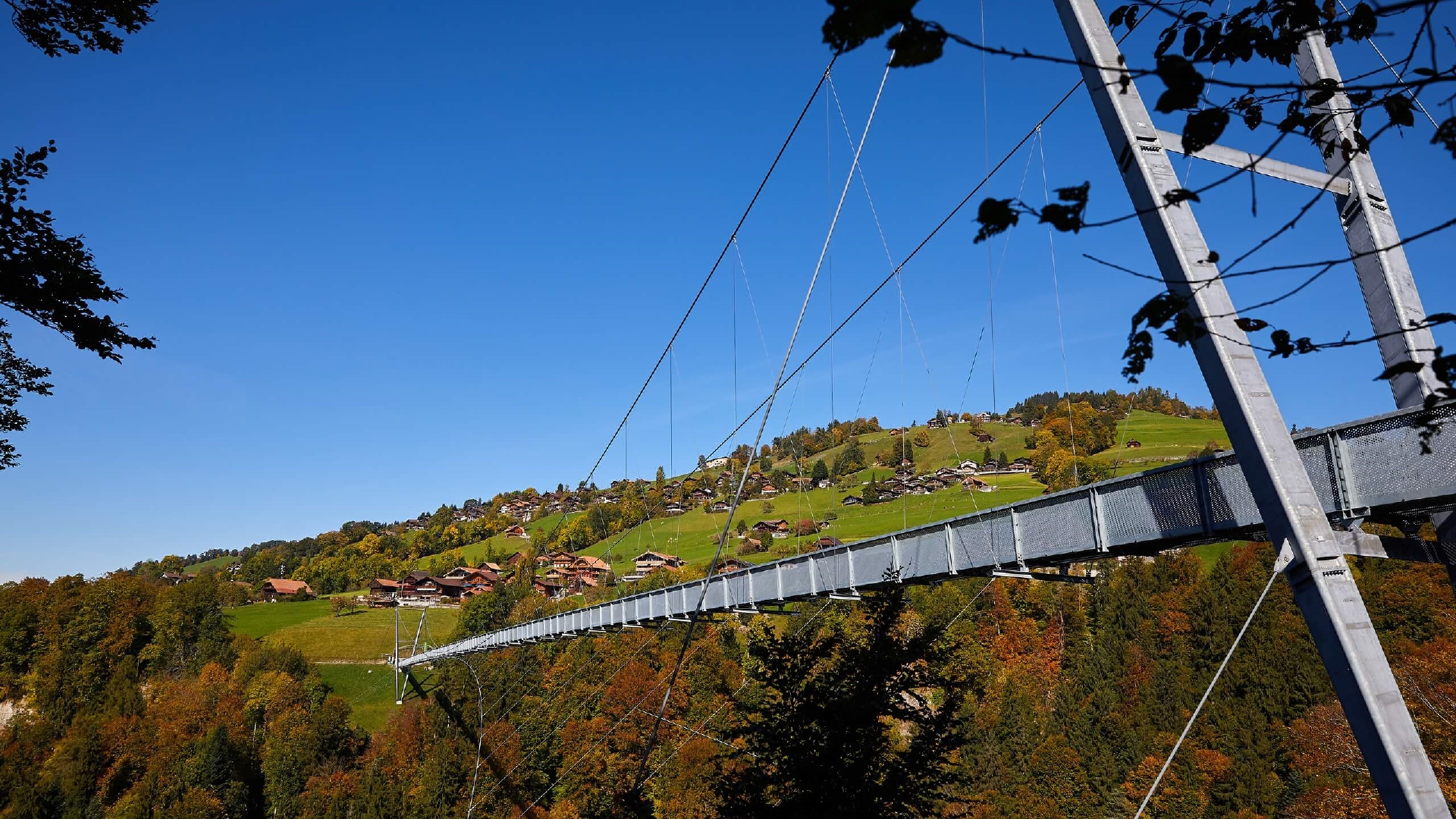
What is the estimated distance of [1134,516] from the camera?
780 centimetres

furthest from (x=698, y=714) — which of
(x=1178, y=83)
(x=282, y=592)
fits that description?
(x=282, y=592)

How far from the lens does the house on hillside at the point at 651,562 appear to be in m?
61.5

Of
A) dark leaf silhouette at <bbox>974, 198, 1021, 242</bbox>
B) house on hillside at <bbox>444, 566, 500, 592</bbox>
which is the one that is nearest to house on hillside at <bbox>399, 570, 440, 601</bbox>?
house on hillside at <bbox>444, 566, 500, 592</bbox>

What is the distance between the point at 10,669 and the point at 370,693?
25231 millimetres

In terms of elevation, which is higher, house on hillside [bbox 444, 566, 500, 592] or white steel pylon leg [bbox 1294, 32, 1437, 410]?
white steel pylon leg [bbox 1294, 32, 1437, 410]

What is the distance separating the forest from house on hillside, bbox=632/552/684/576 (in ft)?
27.9

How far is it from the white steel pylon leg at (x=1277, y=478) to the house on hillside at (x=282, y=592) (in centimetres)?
9317

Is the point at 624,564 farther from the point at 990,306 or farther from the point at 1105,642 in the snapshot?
the point at 990,306

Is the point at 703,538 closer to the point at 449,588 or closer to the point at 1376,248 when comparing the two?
the point at 449,588

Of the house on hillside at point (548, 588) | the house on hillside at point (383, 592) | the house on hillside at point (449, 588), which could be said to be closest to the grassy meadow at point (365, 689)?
the house on hillside at point (548, 588)

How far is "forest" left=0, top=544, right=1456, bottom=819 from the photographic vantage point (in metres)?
33.3

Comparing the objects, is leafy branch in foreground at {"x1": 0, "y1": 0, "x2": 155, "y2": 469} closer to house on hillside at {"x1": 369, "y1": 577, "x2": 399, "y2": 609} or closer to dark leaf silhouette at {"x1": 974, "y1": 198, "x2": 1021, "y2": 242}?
dark leaf silhouette at {"x1": 974, "y1": 198, "x2": 1021, "y2": 242}

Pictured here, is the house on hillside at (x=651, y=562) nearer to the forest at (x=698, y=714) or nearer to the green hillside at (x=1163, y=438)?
the forest at (x=698, y=714)

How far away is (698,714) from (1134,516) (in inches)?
1353
